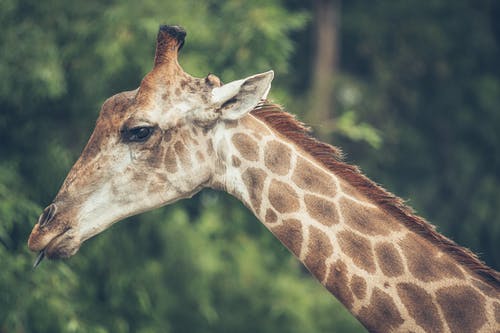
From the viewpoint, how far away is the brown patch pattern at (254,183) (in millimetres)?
3654

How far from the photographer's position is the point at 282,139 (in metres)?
3.74

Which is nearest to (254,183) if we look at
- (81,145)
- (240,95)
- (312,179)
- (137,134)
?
(312,179)

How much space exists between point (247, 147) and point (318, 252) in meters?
0.70

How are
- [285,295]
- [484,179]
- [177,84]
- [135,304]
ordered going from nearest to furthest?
[177,84] < [135,304] < [285,295] < [484,179]

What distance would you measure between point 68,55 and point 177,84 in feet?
11.6

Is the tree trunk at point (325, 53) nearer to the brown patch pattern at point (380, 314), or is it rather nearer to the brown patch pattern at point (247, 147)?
the brown patch pattern at point (247, 147)

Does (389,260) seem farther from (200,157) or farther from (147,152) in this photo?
(147,152)

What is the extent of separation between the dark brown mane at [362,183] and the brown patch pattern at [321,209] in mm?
182

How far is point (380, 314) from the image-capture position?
3.38 m

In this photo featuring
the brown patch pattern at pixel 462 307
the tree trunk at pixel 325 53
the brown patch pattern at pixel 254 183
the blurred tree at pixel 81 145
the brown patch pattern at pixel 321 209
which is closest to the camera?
the brown patch pattern at pixel 462 307

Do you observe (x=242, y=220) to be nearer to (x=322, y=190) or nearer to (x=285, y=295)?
(x=285, y=295)

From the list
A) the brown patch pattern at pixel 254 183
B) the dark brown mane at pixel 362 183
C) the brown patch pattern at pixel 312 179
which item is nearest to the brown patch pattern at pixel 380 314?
the dark brown mane at pixel 362 183

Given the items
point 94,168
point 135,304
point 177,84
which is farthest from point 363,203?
point 135,304

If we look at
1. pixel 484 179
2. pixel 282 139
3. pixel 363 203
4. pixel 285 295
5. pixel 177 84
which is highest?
pixel 177 84
